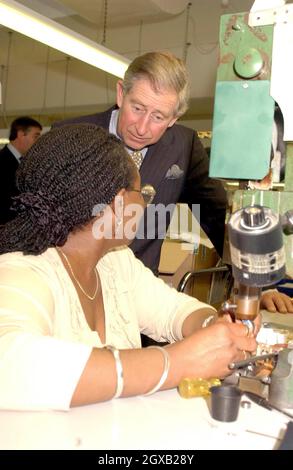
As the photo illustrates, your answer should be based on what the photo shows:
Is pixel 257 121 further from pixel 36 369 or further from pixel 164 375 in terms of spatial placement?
pixel 36 369

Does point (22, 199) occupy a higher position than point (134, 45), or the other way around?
point (134, 45)

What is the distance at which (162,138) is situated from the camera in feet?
8.40

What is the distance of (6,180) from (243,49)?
9.93 ft

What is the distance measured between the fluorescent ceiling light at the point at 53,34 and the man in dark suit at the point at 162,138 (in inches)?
40.8

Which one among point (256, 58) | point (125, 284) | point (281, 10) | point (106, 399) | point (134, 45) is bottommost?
point (106, 399)

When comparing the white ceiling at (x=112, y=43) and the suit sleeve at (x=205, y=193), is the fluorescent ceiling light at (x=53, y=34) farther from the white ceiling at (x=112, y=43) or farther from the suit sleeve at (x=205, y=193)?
the white ceiling at (x=112, y=43)

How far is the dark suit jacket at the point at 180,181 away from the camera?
99.1 inches

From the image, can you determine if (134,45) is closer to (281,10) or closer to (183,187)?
(183,187)

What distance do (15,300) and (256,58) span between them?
823 mm

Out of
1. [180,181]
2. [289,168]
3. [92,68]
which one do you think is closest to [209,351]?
[289,168]

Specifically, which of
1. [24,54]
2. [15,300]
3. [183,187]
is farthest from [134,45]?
[15,300]

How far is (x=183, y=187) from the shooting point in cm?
268

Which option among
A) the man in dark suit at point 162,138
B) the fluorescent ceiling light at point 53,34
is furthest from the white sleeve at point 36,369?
the fluorescent ceiling light at point 53,34

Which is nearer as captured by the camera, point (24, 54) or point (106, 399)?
point (106, 399)
